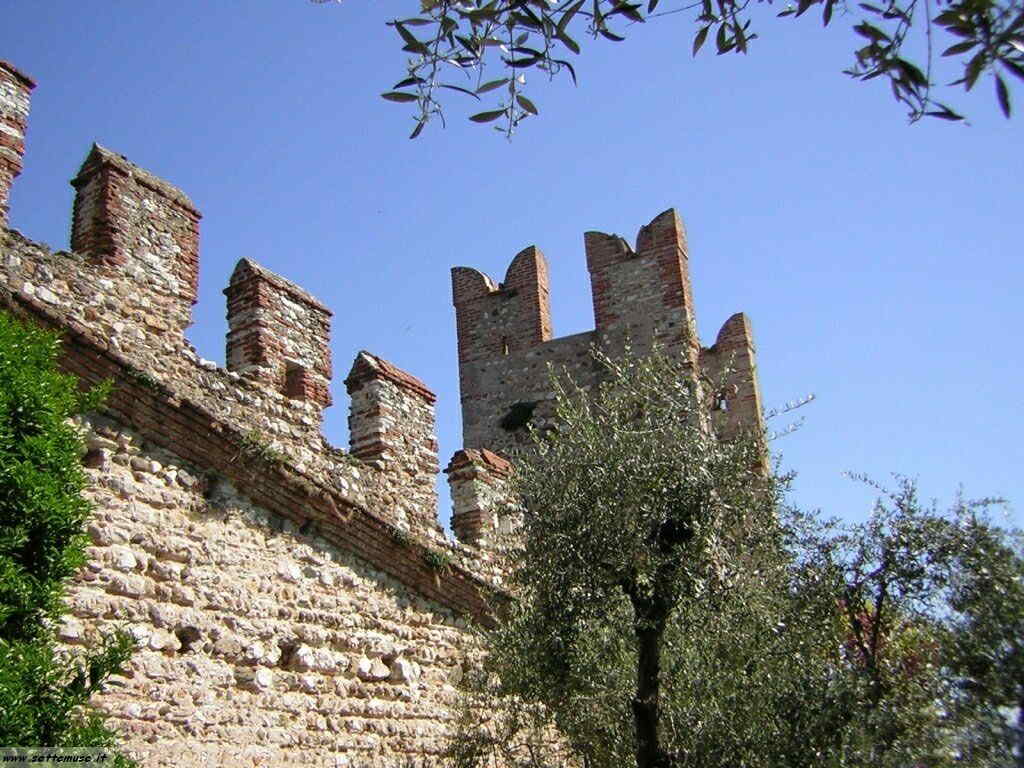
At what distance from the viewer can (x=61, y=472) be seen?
6.80 meters

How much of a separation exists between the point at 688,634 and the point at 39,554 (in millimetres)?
4517

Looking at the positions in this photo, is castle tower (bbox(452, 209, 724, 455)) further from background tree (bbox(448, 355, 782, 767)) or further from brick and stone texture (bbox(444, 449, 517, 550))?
background tree (bbox(448, 355, 782, 767))

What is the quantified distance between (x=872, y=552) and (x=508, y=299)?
6.04 m

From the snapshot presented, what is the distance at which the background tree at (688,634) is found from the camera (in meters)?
8.25

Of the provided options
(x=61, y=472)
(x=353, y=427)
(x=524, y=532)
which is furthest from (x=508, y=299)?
(x=61, y=472)

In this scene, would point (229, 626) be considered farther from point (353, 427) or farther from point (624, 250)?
point (624, 250)

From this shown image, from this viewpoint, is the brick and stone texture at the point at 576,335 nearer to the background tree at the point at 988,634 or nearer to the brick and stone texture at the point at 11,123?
the background tree at the point at 988,634

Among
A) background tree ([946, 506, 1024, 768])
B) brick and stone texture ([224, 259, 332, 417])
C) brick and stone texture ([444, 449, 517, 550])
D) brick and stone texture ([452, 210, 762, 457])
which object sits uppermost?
brick and stone texture ([452, 210, 762, 457])

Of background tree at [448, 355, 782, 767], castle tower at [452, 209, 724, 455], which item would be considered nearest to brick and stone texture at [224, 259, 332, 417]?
background tree at [448, 355, 782, 767]

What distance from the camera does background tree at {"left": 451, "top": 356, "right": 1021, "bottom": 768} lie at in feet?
27.1

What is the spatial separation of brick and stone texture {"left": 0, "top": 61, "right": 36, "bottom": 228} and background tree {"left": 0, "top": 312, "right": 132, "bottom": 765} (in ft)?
3.51

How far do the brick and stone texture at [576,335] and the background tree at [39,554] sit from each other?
7158mm

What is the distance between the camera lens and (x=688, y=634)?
28.6 feet

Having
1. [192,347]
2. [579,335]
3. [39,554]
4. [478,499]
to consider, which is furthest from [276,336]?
[579,335]
